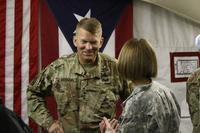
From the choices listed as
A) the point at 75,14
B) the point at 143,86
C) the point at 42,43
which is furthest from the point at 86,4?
the point at 143,86

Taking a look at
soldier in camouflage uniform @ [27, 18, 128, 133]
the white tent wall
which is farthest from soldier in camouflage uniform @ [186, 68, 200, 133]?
soldier in camouflage uniform @ [27, 18, 128, 133]

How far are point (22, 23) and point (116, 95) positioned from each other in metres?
1.09

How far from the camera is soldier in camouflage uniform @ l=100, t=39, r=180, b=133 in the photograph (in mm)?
1694

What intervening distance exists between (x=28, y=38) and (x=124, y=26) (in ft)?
2.54

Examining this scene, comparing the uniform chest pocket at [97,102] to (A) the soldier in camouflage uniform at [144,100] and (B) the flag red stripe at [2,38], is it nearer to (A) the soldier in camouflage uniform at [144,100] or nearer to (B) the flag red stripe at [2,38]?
(A) the soldier in camouflage uniform at [144,100]

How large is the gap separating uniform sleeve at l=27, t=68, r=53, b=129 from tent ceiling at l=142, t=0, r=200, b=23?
130cm

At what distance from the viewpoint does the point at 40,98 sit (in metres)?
2.53

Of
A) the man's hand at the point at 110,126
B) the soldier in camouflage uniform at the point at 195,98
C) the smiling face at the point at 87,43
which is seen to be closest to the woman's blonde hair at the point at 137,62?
the man's hand at the point at 110,126

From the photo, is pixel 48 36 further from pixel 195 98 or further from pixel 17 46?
pixel 195 98

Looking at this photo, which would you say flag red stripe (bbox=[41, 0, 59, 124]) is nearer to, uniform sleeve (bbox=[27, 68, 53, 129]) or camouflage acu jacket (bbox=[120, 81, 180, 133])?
uniform sleeve (bbox=[27, 68, 53, 129])

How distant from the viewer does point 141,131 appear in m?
1.70

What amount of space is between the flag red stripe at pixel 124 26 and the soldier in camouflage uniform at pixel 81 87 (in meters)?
0.90

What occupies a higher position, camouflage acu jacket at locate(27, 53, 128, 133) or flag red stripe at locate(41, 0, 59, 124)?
flag red stripe at locate(41, 0, 59, 124)

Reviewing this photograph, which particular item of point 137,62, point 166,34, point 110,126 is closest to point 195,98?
Result: point 166,34
